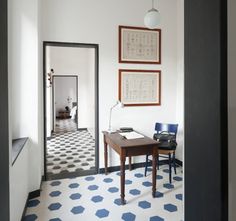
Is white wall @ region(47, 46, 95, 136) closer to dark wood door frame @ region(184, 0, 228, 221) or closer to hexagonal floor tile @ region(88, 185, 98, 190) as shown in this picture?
hexagonal floor tile @ region(88, 185, 98, 190)

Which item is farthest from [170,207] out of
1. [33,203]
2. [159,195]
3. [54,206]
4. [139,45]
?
[139,45]

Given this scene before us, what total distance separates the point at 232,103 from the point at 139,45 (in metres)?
3.18

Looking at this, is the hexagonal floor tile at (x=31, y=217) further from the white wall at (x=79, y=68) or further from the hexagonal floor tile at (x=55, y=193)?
the white wall at (x=79, y=68)

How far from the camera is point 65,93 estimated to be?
11.4 m

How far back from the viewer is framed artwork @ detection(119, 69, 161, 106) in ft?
12.0

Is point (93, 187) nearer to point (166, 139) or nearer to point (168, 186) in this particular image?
point (168, 186)

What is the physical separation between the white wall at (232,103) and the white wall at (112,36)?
2.91 metres

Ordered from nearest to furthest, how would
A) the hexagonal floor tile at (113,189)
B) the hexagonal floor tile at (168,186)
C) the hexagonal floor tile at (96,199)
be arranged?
the hexagonal floor tile at (96,199)
the hexagonal floor tile at (113,189)
the hexagonal floor tile at (168,186)

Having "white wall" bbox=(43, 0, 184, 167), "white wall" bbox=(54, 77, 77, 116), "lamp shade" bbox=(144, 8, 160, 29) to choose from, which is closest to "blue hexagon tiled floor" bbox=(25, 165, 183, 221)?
"white wall" bbox=(43, 0, 184, 167)

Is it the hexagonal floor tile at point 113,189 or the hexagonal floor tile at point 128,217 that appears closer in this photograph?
the hexagonal floor tile at point 128,217

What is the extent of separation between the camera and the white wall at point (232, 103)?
719 millimetres

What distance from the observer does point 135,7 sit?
367cm


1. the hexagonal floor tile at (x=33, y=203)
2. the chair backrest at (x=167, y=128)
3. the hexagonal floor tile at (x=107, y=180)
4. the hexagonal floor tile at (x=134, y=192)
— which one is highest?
the chair backrest at (x=167, y=128)

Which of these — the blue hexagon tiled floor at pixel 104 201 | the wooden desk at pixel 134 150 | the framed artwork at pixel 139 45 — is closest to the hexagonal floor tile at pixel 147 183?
→ the blue hexagon tiled floor at pixel 104 201
